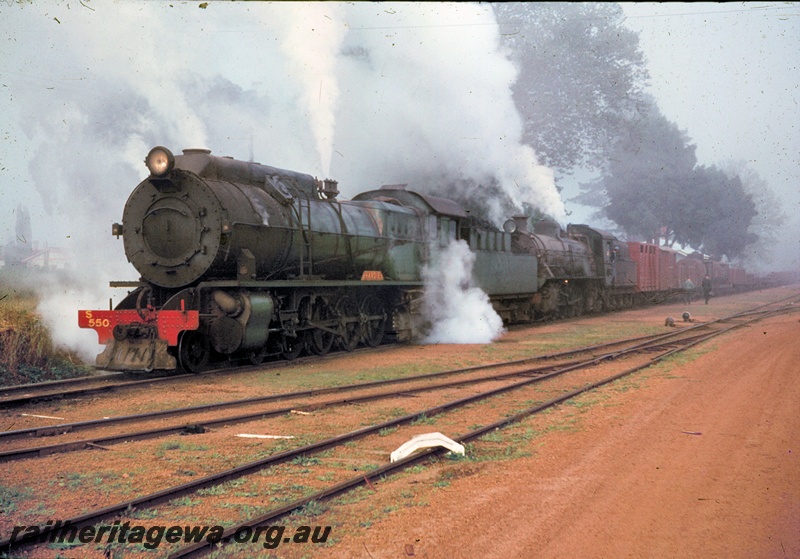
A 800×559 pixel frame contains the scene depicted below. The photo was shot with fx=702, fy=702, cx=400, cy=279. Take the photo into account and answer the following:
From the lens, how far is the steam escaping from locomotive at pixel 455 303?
18.1m

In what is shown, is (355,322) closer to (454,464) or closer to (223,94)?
(454,464)

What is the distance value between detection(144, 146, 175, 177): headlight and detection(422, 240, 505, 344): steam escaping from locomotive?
774 cm

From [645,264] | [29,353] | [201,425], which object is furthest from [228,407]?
[645,264]

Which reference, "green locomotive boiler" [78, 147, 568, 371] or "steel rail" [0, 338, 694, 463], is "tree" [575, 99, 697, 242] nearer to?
"green locomotive boiler" [78, 147, 568, 371]

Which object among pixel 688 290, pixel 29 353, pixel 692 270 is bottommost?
pixel 29 353

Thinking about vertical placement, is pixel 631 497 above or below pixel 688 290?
below

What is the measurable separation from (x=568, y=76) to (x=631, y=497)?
1807 inches

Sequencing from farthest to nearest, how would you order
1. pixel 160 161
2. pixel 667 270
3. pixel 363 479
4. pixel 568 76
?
pixel 568 76 → pixel 667 270 → pixel 160 161 → pixel 363 479

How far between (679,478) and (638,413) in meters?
2.87

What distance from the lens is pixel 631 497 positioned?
5395mm

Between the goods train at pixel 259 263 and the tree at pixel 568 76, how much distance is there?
28732 mm

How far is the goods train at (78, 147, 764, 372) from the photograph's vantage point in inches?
460

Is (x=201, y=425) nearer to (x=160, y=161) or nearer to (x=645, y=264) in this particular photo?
(x=160, y=161)

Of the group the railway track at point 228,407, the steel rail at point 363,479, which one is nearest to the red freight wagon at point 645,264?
the railway track at point 228,407
